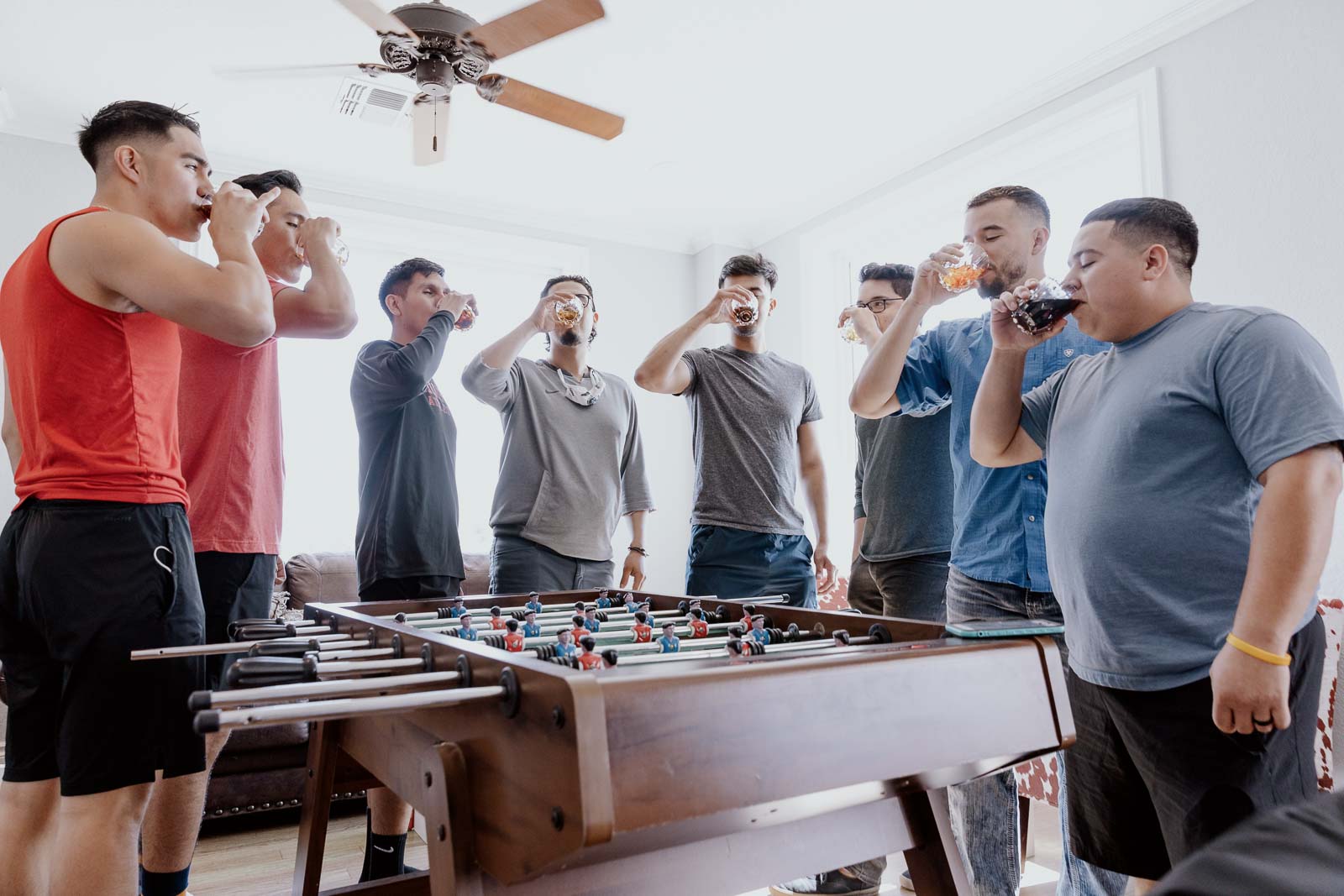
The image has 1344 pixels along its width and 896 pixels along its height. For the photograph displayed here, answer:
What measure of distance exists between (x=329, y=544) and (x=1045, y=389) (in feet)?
13.1

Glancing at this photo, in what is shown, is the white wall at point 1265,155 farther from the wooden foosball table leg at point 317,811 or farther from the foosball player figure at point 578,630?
the wooden foosball table leg at point 317,811

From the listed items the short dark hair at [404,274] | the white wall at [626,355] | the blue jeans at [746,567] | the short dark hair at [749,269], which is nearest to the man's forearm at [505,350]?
the short dark hair at [404,274]

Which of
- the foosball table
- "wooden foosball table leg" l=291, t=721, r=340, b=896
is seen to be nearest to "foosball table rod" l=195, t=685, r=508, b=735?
the foosball table

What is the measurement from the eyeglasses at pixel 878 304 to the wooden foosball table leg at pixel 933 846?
1.77 m

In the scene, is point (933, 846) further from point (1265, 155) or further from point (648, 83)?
point (648, 83)

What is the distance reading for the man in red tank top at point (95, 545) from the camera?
127cm

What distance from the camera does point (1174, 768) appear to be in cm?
120

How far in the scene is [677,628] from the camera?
5.05ft

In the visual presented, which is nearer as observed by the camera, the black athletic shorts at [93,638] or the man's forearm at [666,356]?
the black athletic shorts at [93,638]

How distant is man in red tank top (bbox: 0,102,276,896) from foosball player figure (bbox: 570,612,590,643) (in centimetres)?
63

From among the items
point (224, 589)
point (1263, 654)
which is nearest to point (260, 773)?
point (224, 589)

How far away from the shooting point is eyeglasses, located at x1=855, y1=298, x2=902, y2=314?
2.64m

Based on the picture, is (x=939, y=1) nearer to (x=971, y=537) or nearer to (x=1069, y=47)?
(x=1069, y=47)

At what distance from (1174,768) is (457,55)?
8.96 feet
